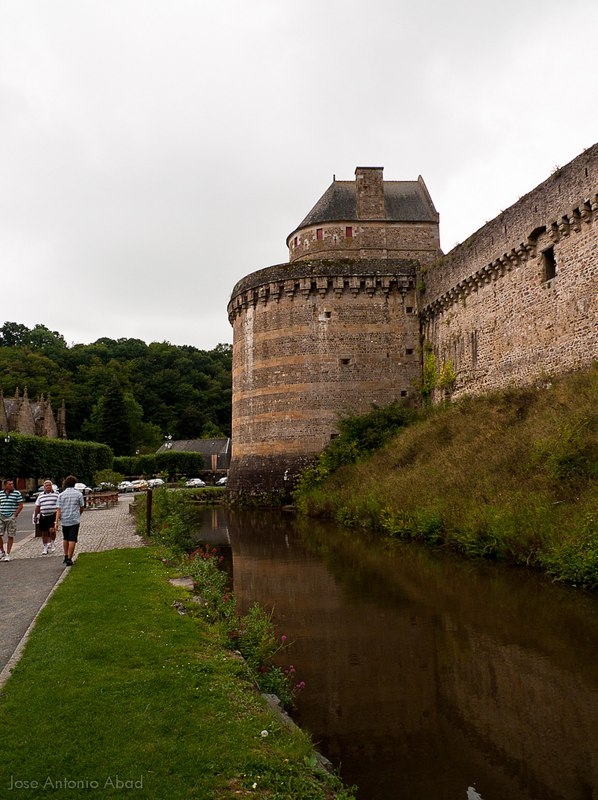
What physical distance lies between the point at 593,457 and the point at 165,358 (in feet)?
274

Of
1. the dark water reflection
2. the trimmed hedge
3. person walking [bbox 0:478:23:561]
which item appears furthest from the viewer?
the trimmed hedge

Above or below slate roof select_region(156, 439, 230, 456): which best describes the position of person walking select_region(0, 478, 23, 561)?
below

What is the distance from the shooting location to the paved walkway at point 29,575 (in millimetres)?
5958

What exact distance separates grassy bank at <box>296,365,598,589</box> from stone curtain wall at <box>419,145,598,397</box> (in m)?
1.12

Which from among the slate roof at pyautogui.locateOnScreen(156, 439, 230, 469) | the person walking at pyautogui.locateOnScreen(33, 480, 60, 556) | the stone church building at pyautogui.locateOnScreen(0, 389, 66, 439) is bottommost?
the person walking at pyautogui.locateOnScreen(33, 480, 60, 556)

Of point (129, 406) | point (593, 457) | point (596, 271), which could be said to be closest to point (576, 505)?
point (593, 457)

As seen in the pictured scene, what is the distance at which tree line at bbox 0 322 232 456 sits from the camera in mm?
68750

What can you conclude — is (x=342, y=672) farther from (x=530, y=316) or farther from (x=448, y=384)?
(x=448, y=384)

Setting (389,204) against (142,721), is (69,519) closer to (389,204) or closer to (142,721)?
(142,721)

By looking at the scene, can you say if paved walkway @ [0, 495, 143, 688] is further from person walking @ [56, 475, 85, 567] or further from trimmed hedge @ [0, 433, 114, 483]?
trimmed hedge @ [0, 433, 114, 483]

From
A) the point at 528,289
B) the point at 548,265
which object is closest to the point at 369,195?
the point at 528,289

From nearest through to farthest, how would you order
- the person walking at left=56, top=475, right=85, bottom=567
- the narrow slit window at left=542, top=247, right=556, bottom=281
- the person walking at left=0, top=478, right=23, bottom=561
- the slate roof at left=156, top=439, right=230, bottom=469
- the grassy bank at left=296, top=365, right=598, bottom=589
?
the grassy bank at left=296, top=365, right=598, bottom=589 → the person walking at left=56, top=475, right=85, bottom=567 → the person walking at left=0, top=478, right=23, bottom=561 → the narrow slit window at left=542, top=247, right=556, bottom=281 → the slate roof at left=156, top=439, right=230, bottom=469

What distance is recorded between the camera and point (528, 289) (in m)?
18.5

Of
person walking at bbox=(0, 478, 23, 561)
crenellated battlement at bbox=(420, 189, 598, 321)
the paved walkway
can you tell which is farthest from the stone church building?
person walking at bbox=(0, 478, 23, 561)
